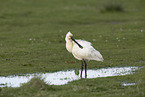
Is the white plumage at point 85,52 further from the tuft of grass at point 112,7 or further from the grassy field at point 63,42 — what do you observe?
the tuft of grass at point 112,7

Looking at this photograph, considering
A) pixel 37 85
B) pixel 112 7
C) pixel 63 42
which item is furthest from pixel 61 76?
pixel 112 7

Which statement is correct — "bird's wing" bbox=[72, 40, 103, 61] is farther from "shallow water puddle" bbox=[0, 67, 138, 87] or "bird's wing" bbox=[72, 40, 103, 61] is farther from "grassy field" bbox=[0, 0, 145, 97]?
"grassy field" bbox=[0, 0, 145, 97]

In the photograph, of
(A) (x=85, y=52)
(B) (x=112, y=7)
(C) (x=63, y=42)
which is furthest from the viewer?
(B) (x=112, y=7)

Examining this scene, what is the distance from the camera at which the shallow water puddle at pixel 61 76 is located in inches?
389

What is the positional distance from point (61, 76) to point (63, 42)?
616cm

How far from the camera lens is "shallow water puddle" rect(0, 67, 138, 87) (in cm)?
988

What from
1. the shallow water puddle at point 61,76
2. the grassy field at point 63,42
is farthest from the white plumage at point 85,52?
the grassy field at point 63,42

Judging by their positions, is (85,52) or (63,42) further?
(63,42)

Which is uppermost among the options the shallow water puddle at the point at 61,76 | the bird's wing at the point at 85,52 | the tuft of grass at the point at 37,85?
the bird's wing at the point at 85,52

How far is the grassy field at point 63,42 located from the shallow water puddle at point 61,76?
→ 476mm

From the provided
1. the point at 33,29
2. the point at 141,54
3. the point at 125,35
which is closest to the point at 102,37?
the point at 125,35

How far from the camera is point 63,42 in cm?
1677

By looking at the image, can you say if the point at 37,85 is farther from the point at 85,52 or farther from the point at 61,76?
the point at 85,52

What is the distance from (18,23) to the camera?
22.3 m
